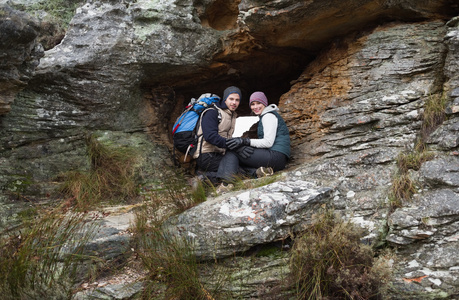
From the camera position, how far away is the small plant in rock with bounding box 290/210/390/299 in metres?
4.02

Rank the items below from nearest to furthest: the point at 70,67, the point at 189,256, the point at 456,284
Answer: the point at 456,284 < the point at 189,256 < the point at 70,67

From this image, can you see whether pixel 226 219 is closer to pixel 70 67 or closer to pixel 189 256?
pixel 189 256

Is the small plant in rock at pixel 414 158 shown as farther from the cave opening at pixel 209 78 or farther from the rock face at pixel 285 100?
the cave opening at pixel 209 78

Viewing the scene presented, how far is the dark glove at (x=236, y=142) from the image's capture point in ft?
21.0

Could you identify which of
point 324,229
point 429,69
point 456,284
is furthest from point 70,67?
point 456,284

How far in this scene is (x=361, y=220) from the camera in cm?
498

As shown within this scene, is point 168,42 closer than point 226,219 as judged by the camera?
No

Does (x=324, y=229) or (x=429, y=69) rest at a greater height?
(x=429, y=69)

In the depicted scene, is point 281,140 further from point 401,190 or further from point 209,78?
point 209,78

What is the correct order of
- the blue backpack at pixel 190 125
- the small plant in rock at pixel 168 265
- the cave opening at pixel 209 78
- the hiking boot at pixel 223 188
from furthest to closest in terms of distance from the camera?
the cave opening at pixel 209 78 → the blue backpack at pixel 190 125 → the hiking boot at pixel 223 188 → the small plant in rock at pixel 168 265

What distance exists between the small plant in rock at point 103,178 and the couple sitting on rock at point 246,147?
128cm

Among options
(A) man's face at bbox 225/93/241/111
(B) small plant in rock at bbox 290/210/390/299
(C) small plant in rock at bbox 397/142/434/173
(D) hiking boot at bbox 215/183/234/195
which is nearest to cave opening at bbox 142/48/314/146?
(A) man's face at bbox 225/93/241/111

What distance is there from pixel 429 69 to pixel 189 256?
176 inches

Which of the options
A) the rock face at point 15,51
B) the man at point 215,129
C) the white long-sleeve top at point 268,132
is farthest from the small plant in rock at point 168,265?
the rock face at point 15,51
